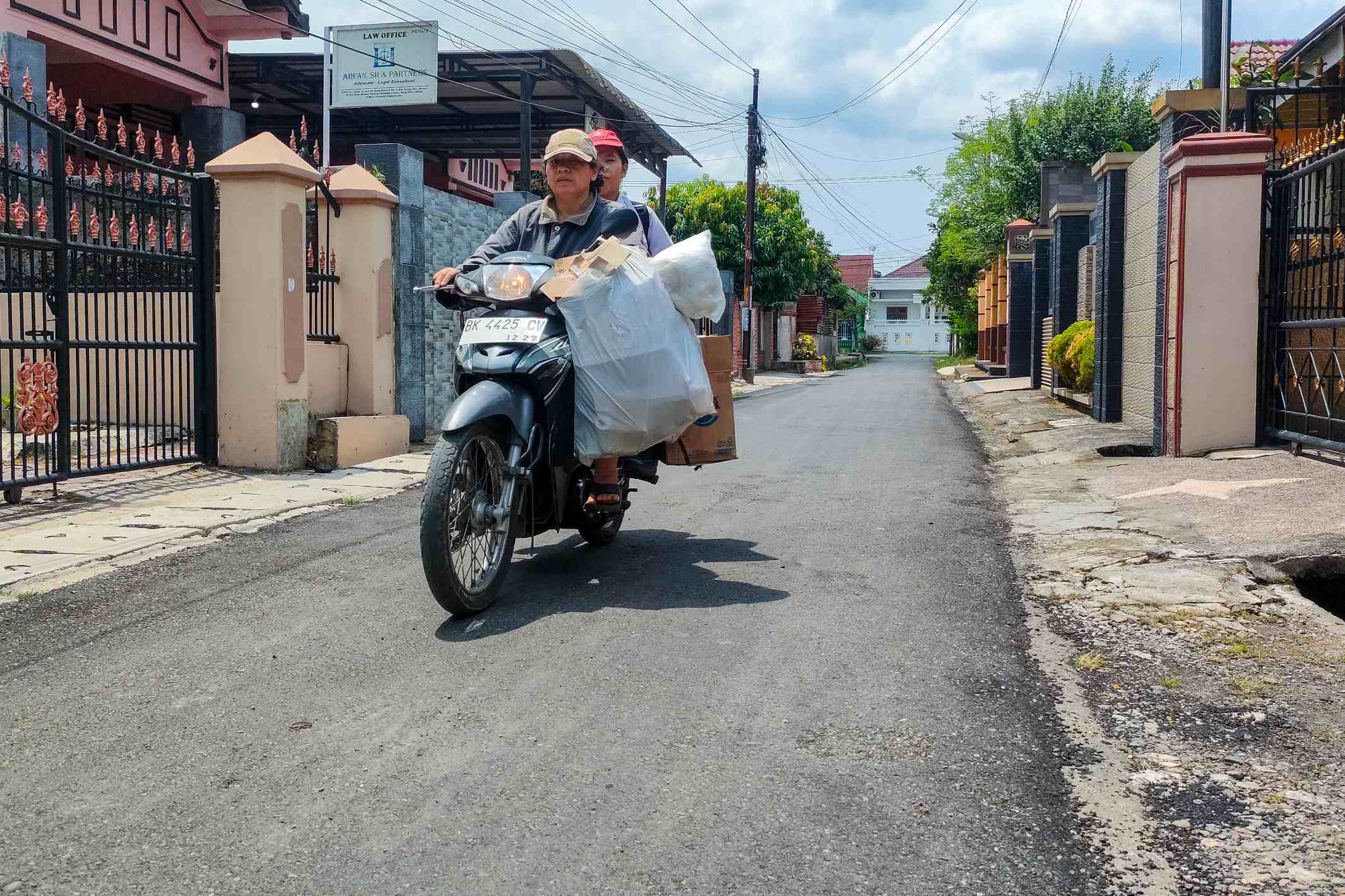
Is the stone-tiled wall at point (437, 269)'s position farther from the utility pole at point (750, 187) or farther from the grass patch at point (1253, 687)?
the utility pole at point (750, 187)

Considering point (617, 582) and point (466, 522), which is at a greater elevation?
point (466, 522)

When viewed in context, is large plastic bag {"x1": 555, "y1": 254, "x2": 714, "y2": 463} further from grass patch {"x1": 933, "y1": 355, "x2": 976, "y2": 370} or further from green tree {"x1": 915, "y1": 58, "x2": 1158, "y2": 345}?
grass patch {"x1": 933, "y1": 355, "x2": 976, "y2": 370}

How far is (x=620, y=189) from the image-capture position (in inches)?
226

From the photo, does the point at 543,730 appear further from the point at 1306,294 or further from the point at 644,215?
the point at 1306,294

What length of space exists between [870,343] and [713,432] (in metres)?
87.9

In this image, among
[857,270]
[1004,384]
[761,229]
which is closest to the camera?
[1004,384]

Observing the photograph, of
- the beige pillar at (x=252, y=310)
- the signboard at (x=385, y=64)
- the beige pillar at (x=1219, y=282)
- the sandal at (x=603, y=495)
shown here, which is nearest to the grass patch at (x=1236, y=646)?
the sandal at (x=603, y=495)

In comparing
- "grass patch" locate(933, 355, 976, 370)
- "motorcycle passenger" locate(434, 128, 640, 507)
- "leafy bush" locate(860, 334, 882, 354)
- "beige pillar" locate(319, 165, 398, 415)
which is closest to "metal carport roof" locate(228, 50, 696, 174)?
"beige pillar" locate(319, 165, 398, 415)

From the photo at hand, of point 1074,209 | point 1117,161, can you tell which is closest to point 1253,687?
Answer: point 1117,161

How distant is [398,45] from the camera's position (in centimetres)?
2078

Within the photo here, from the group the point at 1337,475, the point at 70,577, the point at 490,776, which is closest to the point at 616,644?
the point at 490,776

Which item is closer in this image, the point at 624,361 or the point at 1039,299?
the point at 624,361

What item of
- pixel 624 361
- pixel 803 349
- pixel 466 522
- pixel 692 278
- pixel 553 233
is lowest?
pixel 466 522

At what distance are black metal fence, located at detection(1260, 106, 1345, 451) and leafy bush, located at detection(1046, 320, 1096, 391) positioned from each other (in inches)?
209
